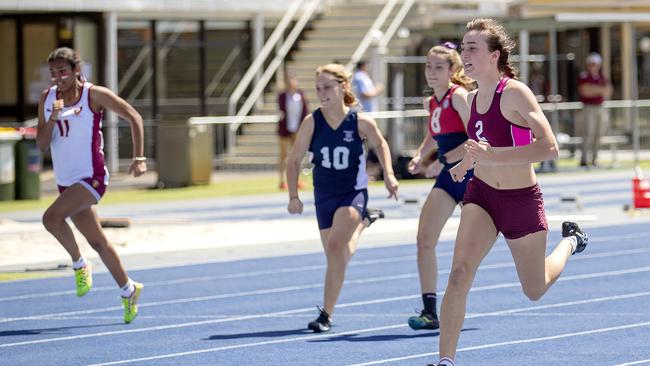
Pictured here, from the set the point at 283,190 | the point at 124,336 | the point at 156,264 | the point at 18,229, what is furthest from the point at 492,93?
the point at 283,190

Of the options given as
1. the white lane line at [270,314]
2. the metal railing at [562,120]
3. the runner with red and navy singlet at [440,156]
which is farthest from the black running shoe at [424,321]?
the metal railing at [562,120]

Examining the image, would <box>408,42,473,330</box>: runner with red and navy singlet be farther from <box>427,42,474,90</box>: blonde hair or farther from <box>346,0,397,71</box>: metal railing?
<box>346,0,397,71</box>: metal railing

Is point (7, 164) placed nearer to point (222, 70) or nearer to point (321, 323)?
point (222, 70)

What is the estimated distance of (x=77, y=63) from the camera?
1086 centimetres

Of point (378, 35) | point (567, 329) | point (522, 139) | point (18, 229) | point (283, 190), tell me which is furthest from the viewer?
point (378, 35)

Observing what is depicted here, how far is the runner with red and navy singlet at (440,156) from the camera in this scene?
10258 mm

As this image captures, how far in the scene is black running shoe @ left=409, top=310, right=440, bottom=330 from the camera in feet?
33.4

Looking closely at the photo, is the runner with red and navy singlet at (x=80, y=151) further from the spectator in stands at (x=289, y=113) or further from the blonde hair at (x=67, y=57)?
the spectator in stands at (x=289, y=113)

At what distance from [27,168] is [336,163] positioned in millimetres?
13283

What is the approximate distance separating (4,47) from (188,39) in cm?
398

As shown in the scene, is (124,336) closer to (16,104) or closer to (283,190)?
(283,190)

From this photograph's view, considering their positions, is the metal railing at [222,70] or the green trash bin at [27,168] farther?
the metal railing at [222,70]

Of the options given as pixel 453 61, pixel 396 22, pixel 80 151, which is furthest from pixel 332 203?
pixel 396 22

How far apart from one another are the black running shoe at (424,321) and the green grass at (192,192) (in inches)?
478
